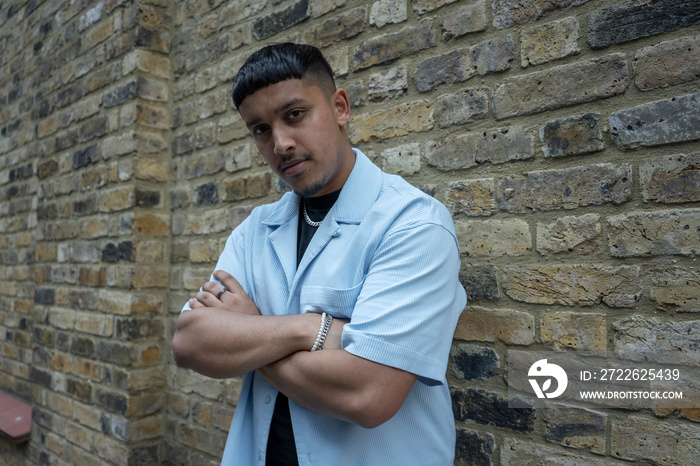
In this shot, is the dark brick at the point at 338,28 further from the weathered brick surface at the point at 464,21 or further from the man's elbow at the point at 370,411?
the man's elbow at the point at 370,411

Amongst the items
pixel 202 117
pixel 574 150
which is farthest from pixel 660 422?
pixel 202 117

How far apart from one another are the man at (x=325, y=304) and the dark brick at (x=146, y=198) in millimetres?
1491

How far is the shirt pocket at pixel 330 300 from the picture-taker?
4.43 ft

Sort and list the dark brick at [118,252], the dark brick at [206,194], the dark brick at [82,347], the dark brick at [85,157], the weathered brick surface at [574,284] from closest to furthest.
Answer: the weathered brick surface at [574,284]
the dark brick at [206,194]
the dark brick at [118,252]
the dark brick at [82,347]
the dark brick at [85,157]

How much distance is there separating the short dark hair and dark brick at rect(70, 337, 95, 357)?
233cm

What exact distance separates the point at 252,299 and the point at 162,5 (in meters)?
2.43

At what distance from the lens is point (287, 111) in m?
1.51

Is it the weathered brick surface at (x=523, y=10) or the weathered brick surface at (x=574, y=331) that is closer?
the weathered brick surface at (x=574, y=331)

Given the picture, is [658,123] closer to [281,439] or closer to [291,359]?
[291,359]

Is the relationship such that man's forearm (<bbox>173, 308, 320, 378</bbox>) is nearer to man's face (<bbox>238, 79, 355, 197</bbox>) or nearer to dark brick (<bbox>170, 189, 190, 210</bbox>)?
man's face (<bbox>238, 79, 355, 197</bbox>)

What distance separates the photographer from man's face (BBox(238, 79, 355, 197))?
1.50 m

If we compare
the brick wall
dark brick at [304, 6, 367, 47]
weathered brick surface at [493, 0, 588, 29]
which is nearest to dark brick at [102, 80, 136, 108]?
the brick wall

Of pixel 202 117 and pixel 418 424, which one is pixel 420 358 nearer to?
pixel 418 424

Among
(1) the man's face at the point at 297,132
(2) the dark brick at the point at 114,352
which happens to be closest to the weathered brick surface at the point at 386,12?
(1) the man's face at the point at 297,132
